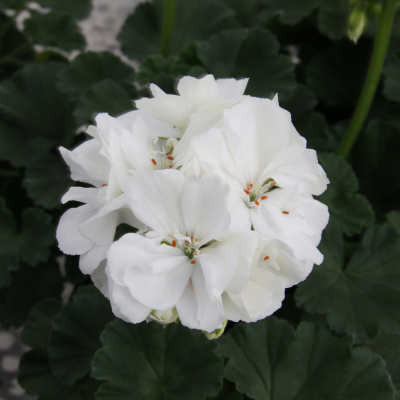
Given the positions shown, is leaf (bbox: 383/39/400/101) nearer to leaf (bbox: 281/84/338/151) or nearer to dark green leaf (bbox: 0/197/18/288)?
leaf (bbox: 281/84/338/151)

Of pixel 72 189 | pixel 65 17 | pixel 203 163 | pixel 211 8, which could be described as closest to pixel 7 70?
pixel 65 17

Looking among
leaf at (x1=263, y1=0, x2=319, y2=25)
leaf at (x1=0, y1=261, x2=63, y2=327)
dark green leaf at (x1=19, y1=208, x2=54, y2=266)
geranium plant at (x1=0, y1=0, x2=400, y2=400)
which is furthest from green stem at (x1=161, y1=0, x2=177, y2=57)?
leaf at (x1=0, y1=261, x2=63, y2=327)

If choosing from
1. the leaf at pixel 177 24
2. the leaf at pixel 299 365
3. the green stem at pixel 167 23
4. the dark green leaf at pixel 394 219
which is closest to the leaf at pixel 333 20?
the leaf at pixel 177 24

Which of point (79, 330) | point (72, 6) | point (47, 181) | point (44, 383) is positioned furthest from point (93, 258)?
point (72, 6)

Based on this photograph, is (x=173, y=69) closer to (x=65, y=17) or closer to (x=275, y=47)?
(x=275, y=47)

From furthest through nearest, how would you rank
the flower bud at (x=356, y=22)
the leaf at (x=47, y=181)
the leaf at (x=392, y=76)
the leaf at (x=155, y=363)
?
the leaf at (x=392, y=76), the leaf at (x=47, y=181), the flower bud at (x=356, y=22), the leaf at (x=155, y=363)

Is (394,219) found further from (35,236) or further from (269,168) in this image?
(35,236)

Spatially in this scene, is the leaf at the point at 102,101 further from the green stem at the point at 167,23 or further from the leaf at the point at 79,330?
the leaf at the point at 79,330
